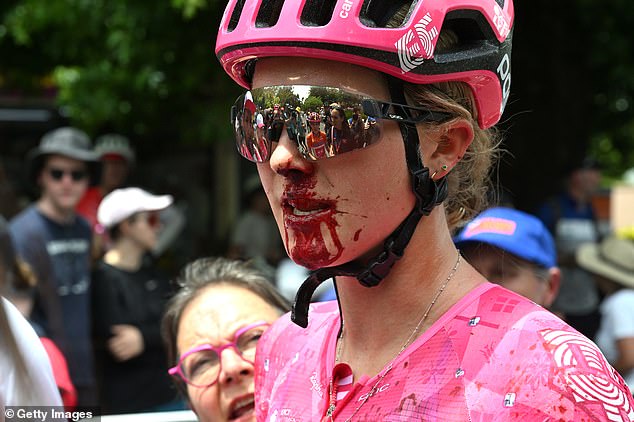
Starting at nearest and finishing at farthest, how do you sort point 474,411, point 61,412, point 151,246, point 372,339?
point 474,411, point 372,339, point 61,412, point 151,246

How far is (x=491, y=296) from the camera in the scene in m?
1.65

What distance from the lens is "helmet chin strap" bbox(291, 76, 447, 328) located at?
1.63 metres

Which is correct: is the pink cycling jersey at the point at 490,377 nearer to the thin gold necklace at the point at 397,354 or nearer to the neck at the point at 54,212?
the thin gold necklace at the point at 397,354

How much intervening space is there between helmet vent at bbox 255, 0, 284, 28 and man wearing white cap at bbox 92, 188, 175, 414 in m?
3.10

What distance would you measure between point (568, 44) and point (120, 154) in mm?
3887

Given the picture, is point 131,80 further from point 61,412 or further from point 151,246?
point 61,412

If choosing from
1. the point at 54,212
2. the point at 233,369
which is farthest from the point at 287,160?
the point at 54,212

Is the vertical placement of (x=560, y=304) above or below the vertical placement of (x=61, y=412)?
below

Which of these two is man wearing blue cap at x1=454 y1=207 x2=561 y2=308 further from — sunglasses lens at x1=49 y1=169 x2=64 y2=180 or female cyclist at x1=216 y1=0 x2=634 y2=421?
sunglasses lens at x1=49 y1=169 x2=64 y2=180

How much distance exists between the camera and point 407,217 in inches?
65.6

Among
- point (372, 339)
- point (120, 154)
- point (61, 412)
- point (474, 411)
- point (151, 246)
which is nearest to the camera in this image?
point (474, 411)

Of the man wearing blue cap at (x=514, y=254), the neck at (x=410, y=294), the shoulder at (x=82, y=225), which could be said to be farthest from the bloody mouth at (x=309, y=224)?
the shoulder at (x=82, y=225)

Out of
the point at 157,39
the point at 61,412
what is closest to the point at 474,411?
the point at 61,412

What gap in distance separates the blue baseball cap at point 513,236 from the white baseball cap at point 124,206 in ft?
8.16
